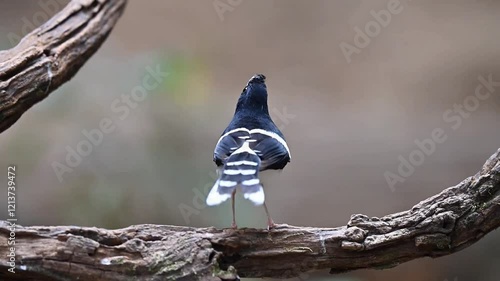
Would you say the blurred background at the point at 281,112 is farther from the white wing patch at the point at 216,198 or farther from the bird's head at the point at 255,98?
the white wing patch at the point at 216,198

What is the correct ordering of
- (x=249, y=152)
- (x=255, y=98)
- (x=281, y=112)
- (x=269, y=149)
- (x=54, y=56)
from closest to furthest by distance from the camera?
(x=54, y=56) → (x=249, y=152) → (x=269, y=149) → (x=255, y=98) → (x=281, y=112)

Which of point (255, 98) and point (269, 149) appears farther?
point (255, 98)

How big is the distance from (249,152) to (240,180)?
22 centimetres

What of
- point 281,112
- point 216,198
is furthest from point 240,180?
point 281,112

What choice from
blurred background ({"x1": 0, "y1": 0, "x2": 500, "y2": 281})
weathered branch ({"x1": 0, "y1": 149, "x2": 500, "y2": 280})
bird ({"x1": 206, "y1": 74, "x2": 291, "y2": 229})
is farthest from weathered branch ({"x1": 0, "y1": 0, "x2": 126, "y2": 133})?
blurred background ({"x1": 0, "y1": 0, "x2": 500, "y2": 281})

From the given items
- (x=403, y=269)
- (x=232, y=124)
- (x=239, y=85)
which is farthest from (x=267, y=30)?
(x=232, y=124)

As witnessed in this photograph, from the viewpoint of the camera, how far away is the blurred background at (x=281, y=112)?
402cm

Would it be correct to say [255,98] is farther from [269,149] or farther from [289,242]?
[289,242]

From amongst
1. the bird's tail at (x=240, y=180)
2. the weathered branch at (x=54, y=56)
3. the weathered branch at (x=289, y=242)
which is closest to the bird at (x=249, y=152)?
the bird's tail at (x=240, y=180)

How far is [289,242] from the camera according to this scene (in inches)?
90.7

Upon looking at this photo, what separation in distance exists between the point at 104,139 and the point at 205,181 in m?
1.11

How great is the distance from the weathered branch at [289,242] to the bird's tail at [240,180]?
19 centimetres

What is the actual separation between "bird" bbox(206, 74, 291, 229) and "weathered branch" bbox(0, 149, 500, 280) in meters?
0.13

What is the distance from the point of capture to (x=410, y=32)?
18.3 ft
